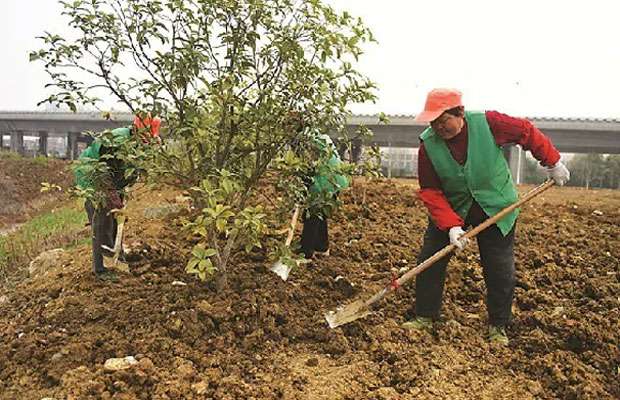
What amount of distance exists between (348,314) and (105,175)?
1.73 metres

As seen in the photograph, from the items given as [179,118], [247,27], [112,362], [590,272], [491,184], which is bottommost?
[112,362]

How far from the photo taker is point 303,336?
10.9 feet

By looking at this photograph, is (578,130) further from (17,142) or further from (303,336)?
(17,142)

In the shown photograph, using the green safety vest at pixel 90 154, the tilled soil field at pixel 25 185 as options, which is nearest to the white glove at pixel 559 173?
the green safety vest at pixel 90 154

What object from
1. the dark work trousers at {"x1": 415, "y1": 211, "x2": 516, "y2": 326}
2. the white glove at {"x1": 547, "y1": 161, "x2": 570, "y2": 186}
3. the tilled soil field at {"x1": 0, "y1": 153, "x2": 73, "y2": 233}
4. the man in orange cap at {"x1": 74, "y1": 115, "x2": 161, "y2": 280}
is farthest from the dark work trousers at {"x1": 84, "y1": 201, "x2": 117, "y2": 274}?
the tilled soil field at {"x1": 0, "y1": 153, "x2": 73, "y2": 233}

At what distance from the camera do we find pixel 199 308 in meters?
3.39

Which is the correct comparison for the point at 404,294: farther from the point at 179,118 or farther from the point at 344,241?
the point at 179,118

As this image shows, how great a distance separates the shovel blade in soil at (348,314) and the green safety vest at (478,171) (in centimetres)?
86

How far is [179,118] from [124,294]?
1346 millimetres

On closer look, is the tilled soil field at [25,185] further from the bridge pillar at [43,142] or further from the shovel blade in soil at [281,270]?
the bridge pillar at [43,142]

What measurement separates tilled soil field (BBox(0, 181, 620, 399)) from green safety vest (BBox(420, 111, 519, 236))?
767mm

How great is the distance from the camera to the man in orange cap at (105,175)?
3367 millimetres

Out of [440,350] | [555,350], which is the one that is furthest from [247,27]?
[555,350]

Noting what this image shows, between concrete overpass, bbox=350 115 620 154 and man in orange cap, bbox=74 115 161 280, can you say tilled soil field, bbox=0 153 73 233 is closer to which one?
man in orange cap, bbox=74 115 161 280
